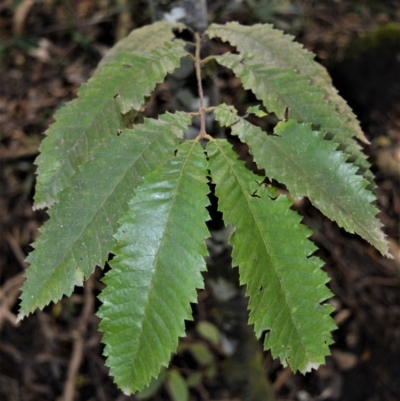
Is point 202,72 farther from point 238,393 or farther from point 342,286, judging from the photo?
point 342,286

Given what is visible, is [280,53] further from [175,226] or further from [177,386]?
[177,386]

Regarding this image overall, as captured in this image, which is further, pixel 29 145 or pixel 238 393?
pixel 29 145

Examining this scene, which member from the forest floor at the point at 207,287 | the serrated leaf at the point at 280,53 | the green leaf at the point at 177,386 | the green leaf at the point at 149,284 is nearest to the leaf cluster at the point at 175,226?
the green leaf at the point at 149,284

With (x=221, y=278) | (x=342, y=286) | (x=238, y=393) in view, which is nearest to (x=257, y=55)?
(x=221, y=278)

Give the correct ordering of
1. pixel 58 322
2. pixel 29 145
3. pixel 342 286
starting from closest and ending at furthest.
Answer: pixel 58 322
pixel 342 286
pixel 29 145

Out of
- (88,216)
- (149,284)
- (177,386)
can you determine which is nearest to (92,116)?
(88,216)

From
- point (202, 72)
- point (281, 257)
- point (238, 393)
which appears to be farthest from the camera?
point (238, 393)

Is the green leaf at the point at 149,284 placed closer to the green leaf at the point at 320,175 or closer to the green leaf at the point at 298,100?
the green leaf at the point at 320,175
